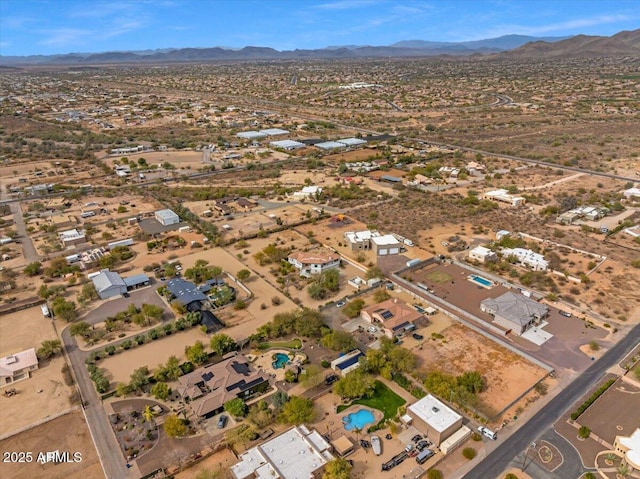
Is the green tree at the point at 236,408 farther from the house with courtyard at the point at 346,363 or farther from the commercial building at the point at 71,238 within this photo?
the commercial building at the point at 71,238

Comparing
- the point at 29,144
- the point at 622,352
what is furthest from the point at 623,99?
the point at 29,144

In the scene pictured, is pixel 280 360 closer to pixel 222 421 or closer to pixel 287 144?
pixel 222 421

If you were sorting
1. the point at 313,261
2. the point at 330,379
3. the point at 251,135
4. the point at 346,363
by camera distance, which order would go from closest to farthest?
the point at 330,379, the point at 346,363, the point at 313,261, the point at 251,135

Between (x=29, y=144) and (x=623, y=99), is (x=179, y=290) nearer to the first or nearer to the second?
(x=29, y=144)

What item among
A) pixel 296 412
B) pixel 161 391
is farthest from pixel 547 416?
pixel 161 391

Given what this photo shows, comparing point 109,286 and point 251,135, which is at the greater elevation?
point 251,135

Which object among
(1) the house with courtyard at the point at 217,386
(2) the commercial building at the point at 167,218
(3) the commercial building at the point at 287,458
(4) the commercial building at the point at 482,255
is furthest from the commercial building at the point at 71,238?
(4) the commercial building at the point at 482,255

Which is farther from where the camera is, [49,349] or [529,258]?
[529,258]

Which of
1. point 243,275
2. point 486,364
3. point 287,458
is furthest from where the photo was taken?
point 243,275
